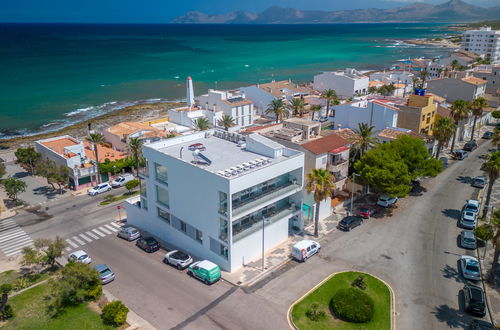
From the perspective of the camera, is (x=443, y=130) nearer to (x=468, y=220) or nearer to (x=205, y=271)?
(x=468, y=220)

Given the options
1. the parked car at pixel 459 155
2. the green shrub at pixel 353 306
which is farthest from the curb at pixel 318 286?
the parked car at pixel 459 155

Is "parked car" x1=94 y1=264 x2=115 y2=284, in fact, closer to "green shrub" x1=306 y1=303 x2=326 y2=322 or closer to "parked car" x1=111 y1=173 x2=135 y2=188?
"green shrub" x1=306 y1=303 x2=326 y2=322

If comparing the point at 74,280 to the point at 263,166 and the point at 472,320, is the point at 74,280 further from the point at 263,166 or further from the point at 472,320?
the point at 472,320

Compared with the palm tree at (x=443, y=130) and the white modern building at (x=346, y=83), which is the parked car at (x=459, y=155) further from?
the white modern building at (x=346, y=83)

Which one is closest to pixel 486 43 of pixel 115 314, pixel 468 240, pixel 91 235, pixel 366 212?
pixel 366 212

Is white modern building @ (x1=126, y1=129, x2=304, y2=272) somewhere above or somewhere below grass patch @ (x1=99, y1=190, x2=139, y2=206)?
above

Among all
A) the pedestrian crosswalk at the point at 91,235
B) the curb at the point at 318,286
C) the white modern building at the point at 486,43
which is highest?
the white modern building at the point at 486,43

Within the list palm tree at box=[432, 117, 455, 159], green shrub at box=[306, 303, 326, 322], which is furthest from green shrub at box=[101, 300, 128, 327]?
palm tree at box=[432, 117, 455, 159]
